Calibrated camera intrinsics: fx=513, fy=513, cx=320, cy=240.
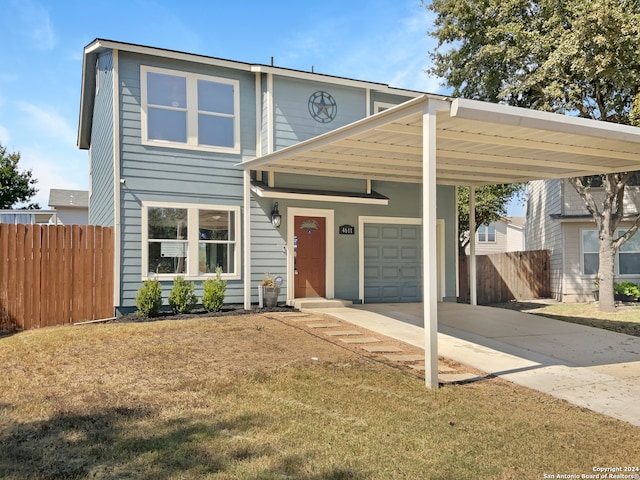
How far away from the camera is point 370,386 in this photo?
5496 mm

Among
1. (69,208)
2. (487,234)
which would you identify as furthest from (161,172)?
(487,234)

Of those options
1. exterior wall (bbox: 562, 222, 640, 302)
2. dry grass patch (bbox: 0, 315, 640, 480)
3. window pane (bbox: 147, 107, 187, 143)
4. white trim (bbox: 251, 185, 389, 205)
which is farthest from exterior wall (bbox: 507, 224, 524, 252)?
dry grass patch (bbox: 0, 315, 640, 480)

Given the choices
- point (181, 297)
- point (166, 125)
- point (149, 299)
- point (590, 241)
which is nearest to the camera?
point (149, 299)

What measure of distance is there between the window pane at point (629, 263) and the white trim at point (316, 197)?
34.1ft

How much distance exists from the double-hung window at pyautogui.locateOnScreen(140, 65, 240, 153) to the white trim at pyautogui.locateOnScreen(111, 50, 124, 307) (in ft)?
1.59

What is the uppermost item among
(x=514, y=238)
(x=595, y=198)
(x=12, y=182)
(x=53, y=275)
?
(x=12, y=182)

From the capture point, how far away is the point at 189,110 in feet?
35.6

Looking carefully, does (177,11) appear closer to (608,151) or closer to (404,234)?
(404,234)

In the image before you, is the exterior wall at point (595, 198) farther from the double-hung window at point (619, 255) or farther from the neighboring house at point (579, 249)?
the double-hung window at point (619, 255)

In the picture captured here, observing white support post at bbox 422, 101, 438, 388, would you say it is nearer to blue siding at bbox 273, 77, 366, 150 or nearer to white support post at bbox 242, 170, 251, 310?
white support post at bbox 242, 170, 251, 310

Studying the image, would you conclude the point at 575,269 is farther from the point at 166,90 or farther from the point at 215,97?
the point at 166,90

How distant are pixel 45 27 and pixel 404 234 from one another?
11107 mm

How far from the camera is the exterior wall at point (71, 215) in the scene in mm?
24964

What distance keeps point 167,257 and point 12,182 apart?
79.7 feet
